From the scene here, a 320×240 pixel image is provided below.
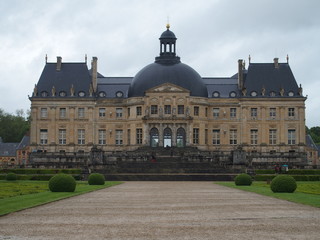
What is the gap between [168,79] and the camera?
79.1m

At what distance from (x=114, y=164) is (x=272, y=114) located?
88.0ft

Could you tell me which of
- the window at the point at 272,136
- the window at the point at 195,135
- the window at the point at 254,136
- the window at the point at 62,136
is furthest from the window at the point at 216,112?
the window at the point at 62,136

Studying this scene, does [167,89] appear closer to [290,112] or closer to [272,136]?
[272,136]

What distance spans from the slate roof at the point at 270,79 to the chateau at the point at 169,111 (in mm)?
134

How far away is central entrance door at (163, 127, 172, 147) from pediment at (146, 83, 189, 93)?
4924 millimetres

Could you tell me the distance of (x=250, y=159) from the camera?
65688mm

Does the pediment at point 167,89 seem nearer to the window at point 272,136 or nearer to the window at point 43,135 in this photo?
the window at point 272,136

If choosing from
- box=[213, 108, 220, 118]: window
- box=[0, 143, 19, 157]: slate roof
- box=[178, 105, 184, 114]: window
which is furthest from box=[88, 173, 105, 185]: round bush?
box=[0, 143, 19, 157]: slate roof

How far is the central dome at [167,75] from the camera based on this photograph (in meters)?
79.2

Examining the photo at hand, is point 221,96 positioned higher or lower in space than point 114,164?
higher

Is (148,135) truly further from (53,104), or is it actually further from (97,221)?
(97,221)

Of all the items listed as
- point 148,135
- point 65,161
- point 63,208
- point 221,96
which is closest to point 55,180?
point 63,208

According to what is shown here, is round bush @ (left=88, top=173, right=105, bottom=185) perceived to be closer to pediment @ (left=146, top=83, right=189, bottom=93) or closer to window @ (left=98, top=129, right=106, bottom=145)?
pediment @ (left=146, top=83, right=189, bottom=93)

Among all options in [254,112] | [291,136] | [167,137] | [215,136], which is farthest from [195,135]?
[291,136]
